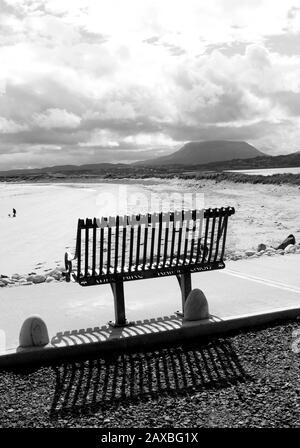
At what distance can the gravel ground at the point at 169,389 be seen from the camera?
3736 millimetres

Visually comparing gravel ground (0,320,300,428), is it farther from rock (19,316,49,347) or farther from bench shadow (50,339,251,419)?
rock (19,316,49,347)

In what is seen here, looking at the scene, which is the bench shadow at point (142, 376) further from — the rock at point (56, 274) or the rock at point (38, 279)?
the rock at point (56, 274)

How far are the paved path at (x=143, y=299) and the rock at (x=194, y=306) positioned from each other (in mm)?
251

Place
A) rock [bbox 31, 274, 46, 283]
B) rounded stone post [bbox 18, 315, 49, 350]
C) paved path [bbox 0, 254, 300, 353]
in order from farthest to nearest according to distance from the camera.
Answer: rock [bbox 31, 274, 46, 283], paved path [bbox 0, 254, 300, 353], rounded stone post [bbox 18, 315, 49, 350]

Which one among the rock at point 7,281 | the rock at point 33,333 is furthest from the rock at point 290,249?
the rock at point 33,333

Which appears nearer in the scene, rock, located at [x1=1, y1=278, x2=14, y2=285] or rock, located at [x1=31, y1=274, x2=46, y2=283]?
rock, located at [x1=31, y1=274, x2=46, y2=283]

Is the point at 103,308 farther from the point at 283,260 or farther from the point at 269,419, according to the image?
the point at 283,260

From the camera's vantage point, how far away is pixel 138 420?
3.72 metres

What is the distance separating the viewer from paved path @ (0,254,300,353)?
19.0 ft

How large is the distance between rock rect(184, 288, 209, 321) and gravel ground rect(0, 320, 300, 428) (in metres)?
0.40

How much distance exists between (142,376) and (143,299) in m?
2.16

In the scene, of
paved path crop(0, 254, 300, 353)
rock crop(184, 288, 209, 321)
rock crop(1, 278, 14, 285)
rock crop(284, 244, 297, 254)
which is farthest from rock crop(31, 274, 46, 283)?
rock crop(284, 244, 297, 254)

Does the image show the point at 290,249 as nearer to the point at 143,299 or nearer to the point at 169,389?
the point at 143,299

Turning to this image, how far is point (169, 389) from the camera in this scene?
420cm
